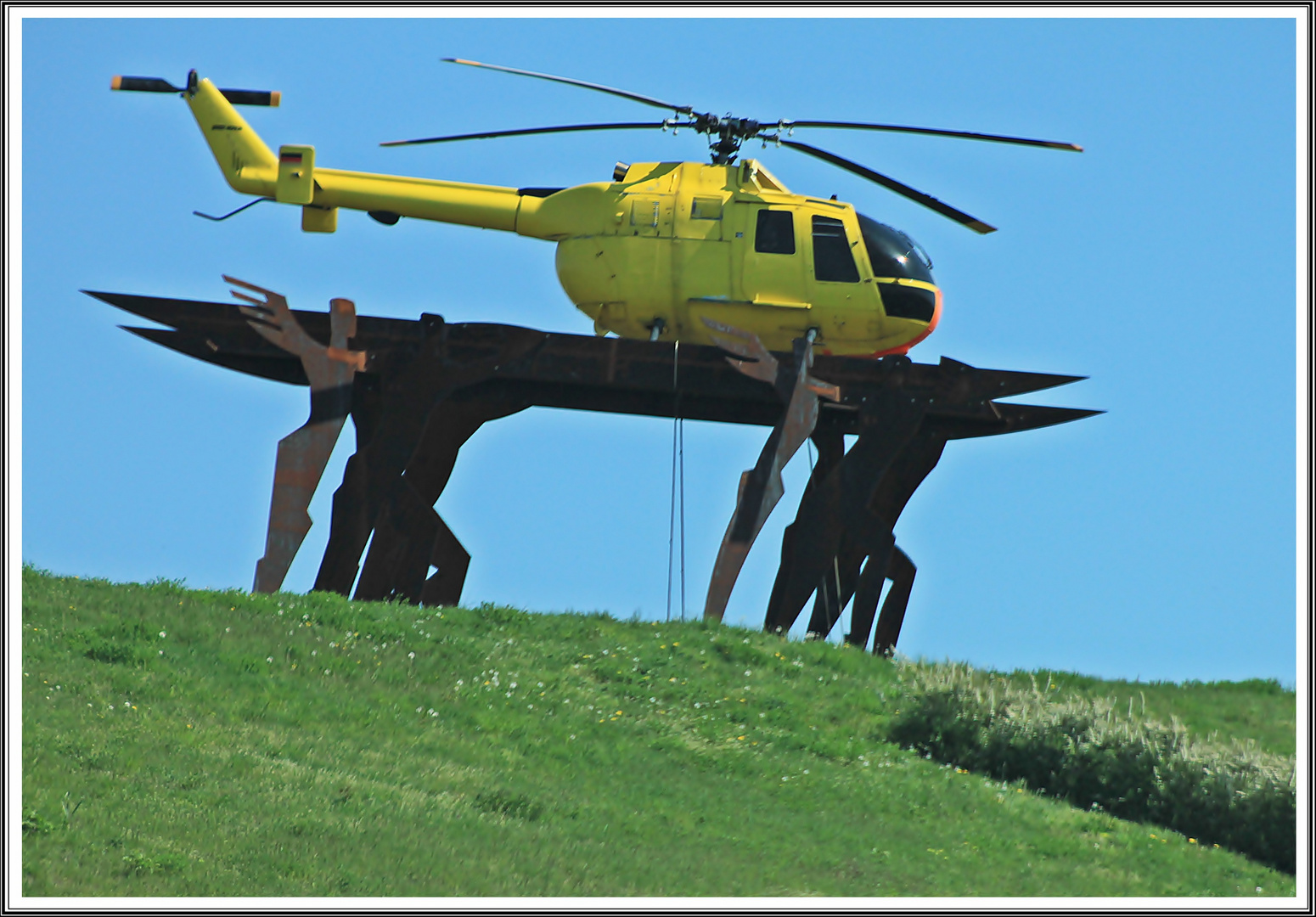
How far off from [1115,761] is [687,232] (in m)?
9.51

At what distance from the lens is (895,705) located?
17906 millimetres

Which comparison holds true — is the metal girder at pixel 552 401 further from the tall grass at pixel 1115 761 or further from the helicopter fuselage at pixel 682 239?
the tall grass at pixel 1115 761

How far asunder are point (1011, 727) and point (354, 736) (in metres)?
7.19

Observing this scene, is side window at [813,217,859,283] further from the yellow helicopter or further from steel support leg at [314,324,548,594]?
steel support leg at [314,324,548,594]

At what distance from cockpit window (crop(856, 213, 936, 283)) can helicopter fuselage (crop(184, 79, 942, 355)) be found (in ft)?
0.07

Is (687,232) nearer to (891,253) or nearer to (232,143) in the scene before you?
(891,253)

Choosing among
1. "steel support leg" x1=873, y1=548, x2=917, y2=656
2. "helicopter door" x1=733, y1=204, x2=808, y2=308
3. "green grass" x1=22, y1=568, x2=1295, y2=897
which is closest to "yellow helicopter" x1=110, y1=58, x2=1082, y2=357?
"helicopter door" x1=733, y1=204, x2=808, y2=308

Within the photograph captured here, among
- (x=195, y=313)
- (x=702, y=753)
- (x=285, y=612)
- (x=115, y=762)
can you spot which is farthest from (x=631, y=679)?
(x=195, y=313)

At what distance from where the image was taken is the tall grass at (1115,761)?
49.2 ft

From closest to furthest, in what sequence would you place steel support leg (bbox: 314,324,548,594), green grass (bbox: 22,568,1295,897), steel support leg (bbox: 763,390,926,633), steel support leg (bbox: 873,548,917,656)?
green grass (bbox: 22,568,1295,897) < steel support leg (bbox: 314,324,548,594) < steel support leg (bbox: 763,390,926,633) < steel support leg (bbox: 873,548,917,656)

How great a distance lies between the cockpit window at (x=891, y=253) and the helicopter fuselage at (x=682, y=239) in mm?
22

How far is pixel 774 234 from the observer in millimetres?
21438

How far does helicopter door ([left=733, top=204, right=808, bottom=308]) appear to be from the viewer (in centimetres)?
2136

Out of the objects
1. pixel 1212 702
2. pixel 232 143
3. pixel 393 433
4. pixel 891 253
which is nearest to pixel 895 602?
pixel 1212 702
